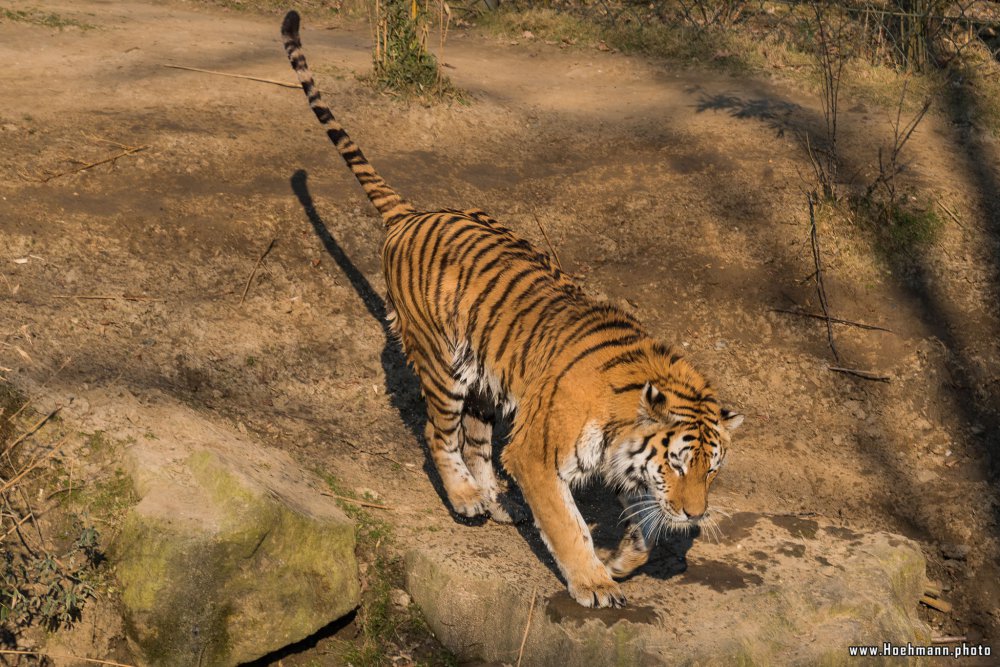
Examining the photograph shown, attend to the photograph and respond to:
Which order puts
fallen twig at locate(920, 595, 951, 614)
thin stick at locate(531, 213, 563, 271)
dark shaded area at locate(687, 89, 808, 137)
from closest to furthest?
fallen twig at locate(920, 595, 951, 614)
thin stick at locate(531, 213, 563, 271)
dark shaded area at locate(687, 89, 808, 137)

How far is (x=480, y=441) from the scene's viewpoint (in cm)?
448

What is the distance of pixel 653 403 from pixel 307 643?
5.52ft

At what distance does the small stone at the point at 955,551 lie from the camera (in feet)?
15.9

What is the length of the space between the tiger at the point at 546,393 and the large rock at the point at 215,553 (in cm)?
74

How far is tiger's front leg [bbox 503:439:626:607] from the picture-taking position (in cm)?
360

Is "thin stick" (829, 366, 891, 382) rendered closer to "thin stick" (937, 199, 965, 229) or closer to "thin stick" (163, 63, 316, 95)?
"thin stick" (937, 199, 965, 229)

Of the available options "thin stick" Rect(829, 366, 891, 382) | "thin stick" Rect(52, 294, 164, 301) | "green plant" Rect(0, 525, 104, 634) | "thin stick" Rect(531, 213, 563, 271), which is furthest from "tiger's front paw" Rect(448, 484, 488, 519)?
"thin stick" Rect(829, 366, 891, 382)

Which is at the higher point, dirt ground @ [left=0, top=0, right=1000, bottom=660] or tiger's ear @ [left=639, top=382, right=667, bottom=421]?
tiger's ear @ [left=639, top=382, right=667, bottom=421]

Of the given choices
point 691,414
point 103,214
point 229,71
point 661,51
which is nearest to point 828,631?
point 691,414

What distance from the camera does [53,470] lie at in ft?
11.9

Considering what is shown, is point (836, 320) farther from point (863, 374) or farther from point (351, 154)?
point (351, 154)

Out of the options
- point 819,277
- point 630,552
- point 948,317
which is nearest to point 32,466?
point 630,552

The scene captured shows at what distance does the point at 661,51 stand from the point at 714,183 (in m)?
2.96

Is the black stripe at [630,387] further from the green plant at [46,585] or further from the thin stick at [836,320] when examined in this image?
the thin stick at [836,320]
